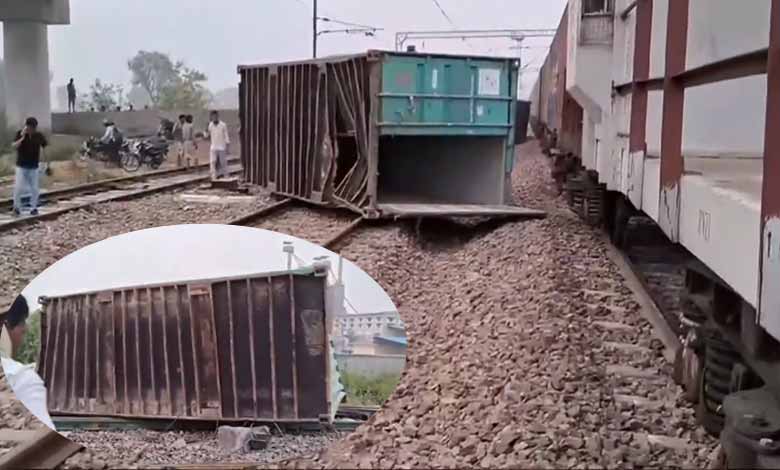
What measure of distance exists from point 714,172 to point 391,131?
7.33m

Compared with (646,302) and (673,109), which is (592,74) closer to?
(646,302)

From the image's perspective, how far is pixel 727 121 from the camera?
5707mm

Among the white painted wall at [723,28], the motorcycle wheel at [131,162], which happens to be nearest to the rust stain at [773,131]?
the white painted wall at [723,28]

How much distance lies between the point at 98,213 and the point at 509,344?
884cm

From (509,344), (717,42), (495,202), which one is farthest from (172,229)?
(495,202)

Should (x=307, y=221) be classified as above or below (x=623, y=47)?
below

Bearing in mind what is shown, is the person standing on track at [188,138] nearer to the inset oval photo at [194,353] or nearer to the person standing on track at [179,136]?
the person standing on track at [179,136]

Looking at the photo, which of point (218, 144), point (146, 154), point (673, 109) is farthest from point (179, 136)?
point (673, 109)

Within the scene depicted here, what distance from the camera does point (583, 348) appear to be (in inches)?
209

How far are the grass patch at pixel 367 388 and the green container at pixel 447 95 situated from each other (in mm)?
8818

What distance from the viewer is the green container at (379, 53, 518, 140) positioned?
36.7ft

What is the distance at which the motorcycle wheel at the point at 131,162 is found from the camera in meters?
18.0

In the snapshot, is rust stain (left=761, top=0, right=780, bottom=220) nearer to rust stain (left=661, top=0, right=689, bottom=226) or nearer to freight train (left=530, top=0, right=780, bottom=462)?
freight train (left=530, top=0, right=780, bottom=462)

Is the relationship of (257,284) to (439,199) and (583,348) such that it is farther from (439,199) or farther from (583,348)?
(439,199)
